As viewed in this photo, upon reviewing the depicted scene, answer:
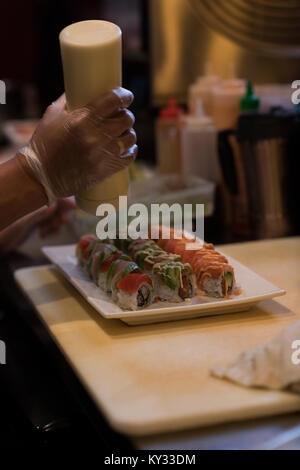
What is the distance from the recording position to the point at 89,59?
3.65 ft

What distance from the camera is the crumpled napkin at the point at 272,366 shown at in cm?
92

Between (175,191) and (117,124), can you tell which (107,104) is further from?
(175,191)

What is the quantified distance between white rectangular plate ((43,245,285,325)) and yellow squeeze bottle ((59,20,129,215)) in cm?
37

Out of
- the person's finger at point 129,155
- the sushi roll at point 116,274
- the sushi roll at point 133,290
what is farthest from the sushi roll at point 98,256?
the person's finger at point 129,155

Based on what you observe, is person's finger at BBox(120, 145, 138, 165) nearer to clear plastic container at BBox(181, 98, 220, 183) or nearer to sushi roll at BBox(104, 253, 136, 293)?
sushi roll at BBox(104, 253, 136, 293)

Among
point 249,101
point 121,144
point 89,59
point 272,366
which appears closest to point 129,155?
point 121,144

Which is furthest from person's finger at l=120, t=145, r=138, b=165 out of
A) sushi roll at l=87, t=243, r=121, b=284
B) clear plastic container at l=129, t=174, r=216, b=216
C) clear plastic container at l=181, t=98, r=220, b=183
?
clear plastic container at l=181, t=98, r=220, b=183

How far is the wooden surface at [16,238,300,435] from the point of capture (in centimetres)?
88

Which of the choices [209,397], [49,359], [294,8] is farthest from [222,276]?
[294,8]

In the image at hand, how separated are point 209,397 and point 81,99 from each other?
1.89 ft

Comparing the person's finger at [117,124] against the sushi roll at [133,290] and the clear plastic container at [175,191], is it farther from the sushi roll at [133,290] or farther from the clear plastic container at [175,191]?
the clear plastic container at [175,191]

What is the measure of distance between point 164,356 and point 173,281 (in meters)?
0.19

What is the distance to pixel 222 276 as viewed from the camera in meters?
1.23
